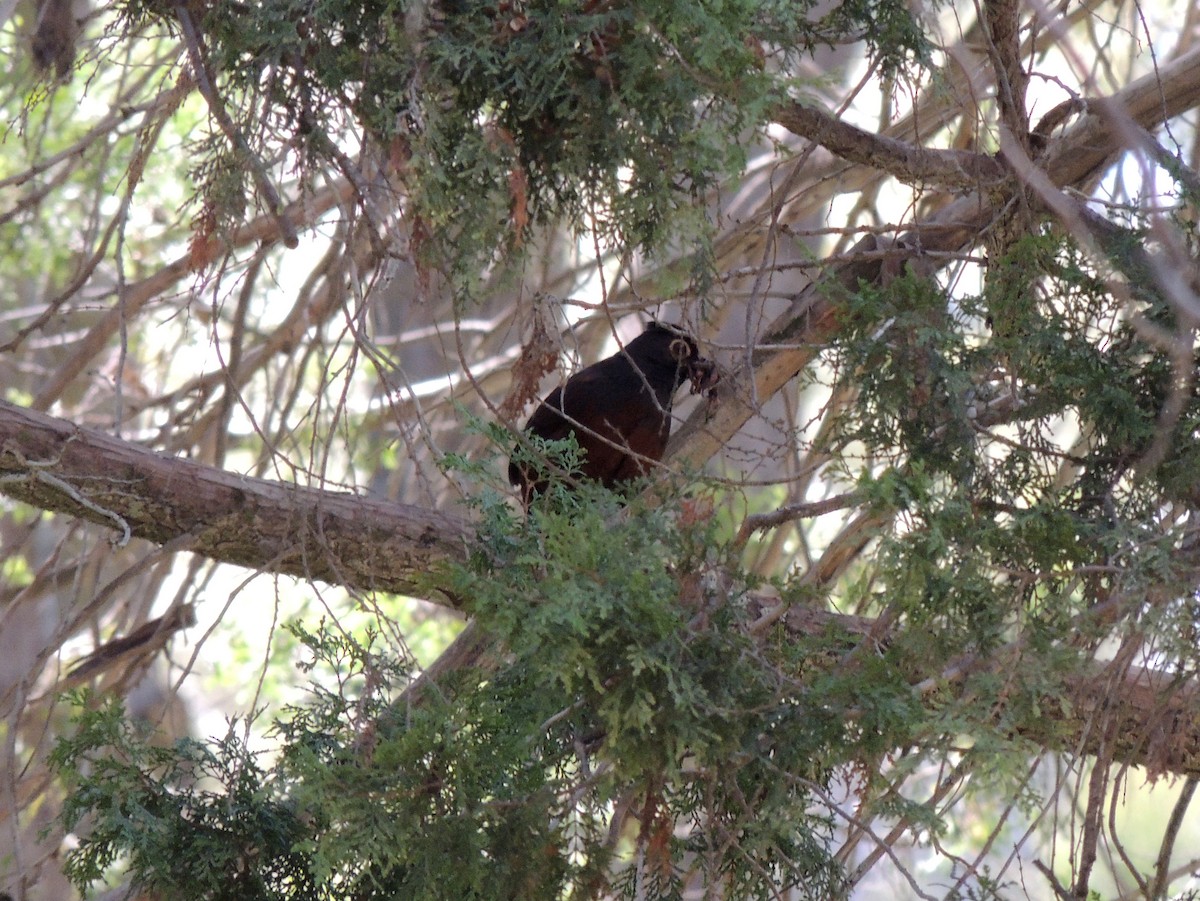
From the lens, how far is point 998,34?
2.66 m

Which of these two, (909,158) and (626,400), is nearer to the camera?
(909,158)

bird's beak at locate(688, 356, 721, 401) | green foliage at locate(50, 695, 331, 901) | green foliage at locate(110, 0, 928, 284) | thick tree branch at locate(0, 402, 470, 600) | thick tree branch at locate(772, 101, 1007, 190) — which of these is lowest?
green foliage at locate(50, 695, 331, 901)

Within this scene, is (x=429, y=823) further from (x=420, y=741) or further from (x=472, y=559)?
(x=472, y=559)

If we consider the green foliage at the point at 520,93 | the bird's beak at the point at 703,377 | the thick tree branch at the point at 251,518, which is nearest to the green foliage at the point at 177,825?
the thick tree branch at the point at 251,518

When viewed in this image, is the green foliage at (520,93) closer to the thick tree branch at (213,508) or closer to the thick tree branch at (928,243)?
the thick tree branch at (928,243)

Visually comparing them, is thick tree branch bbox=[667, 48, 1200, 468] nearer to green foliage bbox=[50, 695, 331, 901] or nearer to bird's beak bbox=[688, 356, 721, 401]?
bird's beak bbox=[688, 356, 721, 401]

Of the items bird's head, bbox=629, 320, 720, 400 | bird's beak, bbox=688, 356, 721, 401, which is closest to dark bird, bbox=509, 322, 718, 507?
bird's head, bbox=629, 320, 720, 400

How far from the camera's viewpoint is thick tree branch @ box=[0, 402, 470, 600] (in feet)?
9.46

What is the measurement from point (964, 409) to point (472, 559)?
925 mm

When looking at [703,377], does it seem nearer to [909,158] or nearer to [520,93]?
[909,158]

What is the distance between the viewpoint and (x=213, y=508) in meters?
3.03

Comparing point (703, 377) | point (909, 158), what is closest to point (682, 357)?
point (703, 377)

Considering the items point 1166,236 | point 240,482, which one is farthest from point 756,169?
point 1166,236

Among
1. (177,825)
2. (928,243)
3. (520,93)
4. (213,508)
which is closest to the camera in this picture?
(177,825)
